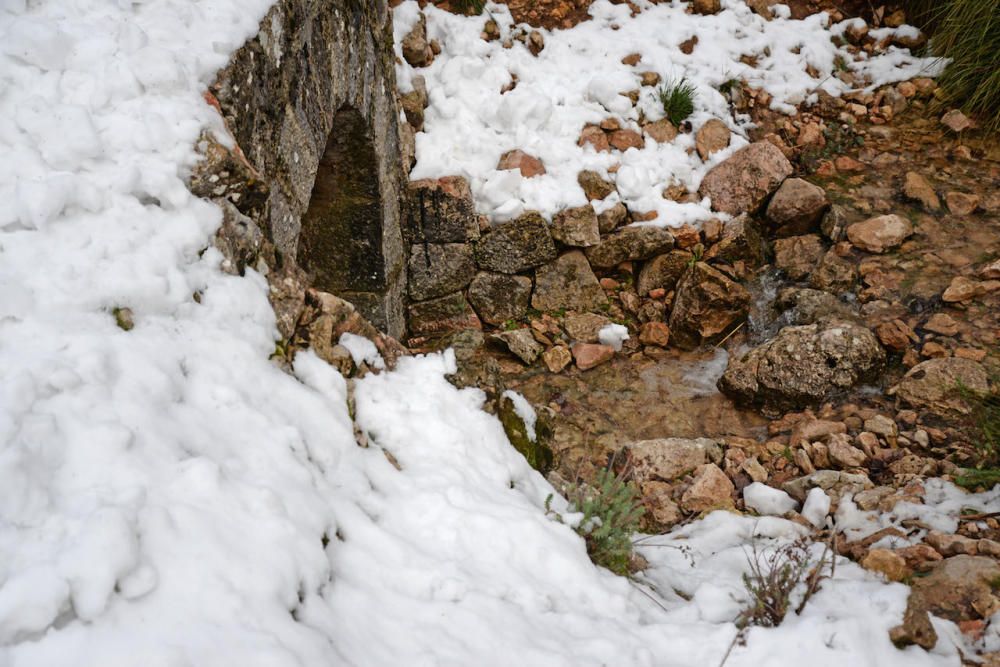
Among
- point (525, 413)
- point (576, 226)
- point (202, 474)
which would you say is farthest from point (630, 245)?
point (202, 474)

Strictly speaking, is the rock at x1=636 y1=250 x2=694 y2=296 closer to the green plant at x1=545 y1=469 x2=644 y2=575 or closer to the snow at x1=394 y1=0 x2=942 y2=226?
the snow at x1=394 y1=0 x2=942 y2=226

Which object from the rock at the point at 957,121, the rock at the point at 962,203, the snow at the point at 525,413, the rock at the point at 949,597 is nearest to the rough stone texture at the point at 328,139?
the snow at the point at 525,413

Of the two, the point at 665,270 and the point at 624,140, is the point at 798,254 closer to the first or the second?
the point at 665,270

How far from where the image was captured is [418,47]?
15.2 ft

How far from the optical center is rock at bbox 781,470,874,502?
2.82 m

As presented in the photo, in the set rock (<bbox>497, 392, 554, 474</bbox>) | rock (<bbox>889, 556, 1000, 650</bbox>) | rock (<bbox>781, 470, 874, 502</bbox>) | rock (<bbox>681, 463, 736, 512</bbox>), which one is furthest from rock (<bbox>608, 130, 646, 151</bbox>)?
rock (<bbox>889, 556, 1000, 650</bbox>)

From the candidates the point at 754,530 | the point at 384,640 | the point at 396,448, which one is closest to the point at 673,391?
the point at 754,530

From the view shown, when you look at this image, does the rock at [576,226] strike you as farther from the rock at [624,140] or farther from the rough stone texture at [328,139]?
the rough stone texture at [328,139]

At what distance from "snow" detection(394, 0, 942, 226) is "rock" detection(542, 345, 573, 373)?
42.3 inches

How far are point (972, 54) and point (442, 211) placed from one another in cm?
431

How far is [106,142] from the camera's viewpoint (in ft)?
4.75

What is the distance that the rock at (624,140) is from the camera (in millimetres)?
4828

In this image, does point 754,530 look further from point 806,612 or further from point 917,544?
point 806,612

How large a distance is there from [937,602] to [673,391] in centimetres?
237
